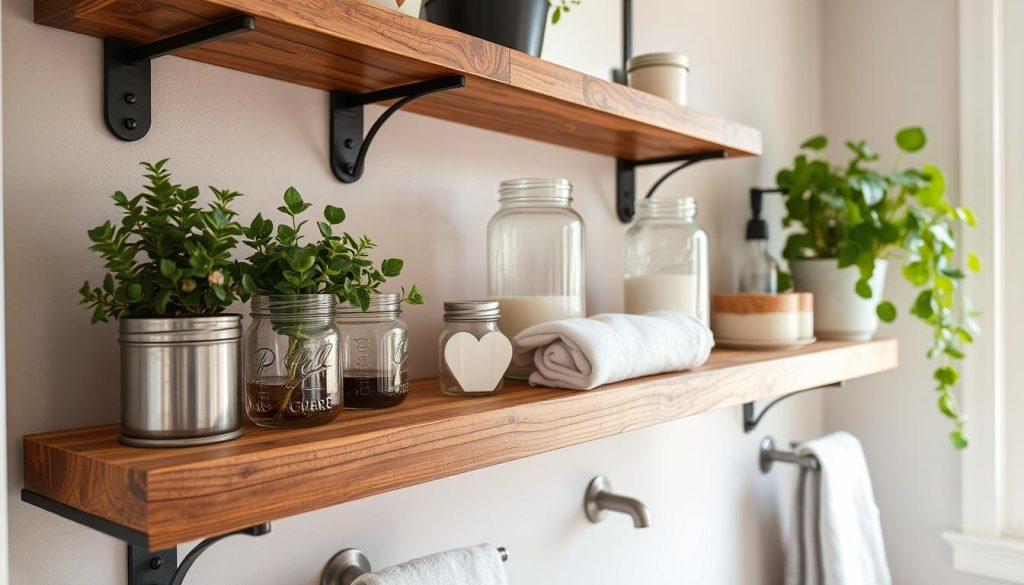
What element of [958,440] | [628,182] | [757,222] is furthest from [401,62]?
[958,440]

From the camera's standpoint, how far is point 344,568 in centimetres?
78

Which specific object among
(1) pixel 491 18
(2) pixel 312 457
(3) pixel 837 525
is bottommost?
(3) pixel 837 525

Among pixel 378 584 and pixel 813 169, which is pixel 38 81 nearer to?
pixel 378 584

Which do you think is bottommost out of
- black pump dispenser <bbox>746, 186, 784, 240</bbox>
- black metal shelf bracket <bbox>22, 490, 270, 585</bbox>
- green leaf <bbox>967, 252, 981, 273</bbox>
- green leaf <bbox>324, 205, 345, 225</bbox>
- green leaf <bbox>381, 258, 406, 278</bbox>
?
black metal shelf bracket <bbox>22, 490, 270, 585</bbox>

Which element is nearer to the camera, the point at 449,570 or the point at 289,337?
the point at 289,337

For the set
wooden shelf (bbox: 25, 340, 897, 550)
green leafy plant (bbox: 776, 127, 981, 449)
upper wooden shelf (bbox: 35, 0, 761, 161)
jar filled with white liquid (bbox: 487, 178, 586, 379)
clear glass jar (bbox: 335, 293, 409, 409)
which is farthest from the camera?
green leafy plant (bbox: 776, 127, 981, 449)

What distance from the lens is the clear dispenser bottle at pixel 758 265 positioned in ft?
4.42

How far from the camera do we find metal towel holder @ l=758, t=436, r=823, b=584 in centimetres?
140

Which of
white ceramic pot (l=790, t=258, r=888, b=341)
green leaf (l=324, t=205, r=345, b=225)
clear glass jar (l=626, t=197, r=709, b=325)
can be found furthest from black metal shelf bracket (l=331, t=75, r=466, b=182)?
white ceramic pot (l=790, t=258, r=888, b=341)

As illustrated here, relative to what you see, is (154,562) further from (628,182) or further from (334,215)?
(628,182)

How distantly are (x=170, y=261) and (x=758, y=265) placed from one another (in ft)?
3.44

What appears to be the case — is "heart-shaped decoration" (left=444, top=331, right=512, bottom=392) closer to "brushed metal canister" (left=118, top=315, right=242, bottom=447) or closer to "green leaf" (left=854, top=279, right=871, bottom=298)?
"brushed metal canister" (left=118, top=315, right=242, bottom=447)

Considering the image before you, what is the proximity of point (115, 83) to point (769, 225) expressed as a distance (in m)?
1.20

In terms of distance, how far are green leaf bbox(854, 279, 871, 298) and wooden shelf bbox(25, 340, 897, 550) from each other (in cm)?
62
